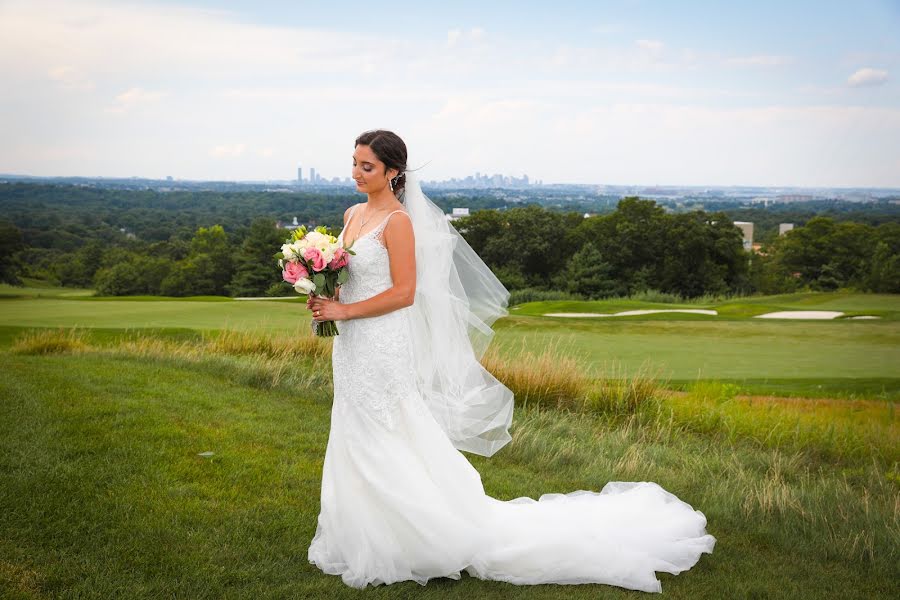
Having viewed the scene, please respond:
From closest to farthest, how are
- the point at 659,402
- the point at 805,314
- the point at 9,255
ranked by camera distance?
the point at 659,402 < the point at 805,314 < the point at 9,255

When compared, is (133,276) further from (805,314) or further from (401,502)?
(401,502)

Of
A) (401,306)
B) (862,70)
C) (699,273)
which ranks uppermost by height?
(862,70)

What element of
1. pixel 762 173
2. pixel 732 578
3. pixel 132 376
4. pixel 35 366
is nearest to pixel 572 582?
pixel 732 578

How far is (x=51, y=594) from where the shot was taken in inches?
133

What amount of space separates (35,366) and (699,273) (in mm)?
33734

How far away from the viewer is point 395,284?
3711 mm

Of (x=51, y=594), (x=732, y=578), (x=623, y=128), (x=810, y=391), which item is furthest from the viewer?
(x=623, y=128)

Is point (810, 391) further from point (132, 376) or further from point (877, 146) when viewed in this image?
point (877, 146)

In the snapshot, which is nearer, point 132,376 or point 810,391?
point 132,376

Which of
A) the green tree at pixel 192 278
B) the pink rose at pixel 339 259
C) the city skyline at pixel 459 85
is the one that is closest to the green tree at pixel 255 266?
the green tree at pixel 192 278

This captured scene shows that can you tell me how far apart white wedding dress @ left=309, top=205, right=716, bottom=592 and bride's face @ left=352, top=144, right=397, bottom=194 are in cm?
24

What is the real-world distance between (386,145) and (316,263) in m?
0.69

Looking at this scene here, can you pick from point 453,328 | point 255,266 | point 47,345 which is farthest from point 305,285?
point 255,266

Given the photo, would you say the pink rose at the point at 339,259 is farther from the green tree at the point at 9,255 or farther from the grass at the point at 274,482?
the green tree at the point at 9,255
